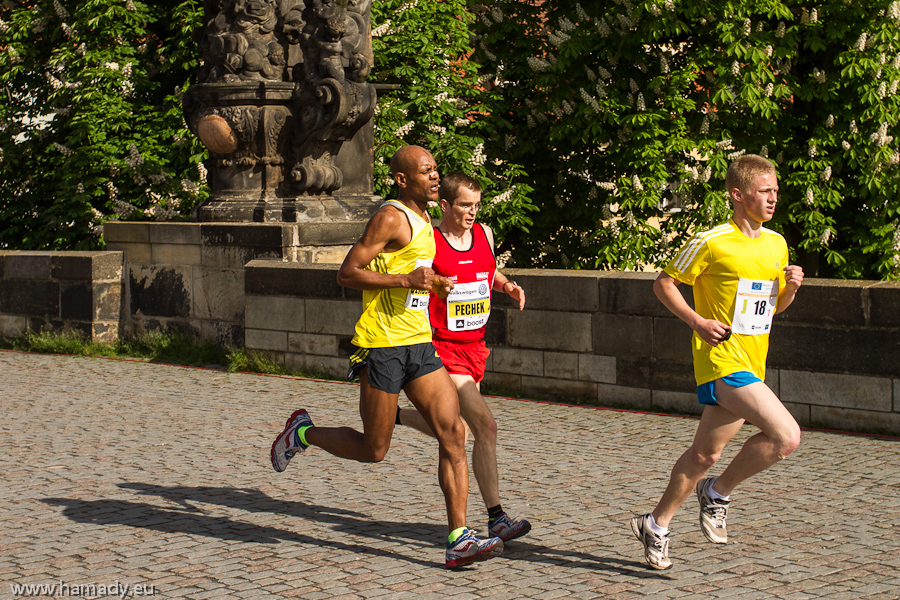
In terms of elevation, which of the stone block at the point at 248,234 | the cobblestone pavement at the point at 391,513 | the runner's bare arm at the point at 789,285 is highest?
the stone block at the point at 248,234

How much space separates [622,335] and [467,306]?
12.3 feet

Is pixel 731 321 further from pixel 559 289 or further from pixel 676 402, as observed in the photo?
pixel 559 289

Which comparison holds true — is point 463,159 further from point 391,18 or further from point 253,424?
point 253,424

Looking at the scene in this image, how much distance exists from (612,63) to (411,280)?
10344 millimetres

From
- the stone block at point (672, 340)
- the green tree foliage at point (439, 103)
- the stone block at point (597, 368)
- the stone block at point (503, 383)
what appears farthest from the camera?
A: the green tree foliage at point (439, 103)

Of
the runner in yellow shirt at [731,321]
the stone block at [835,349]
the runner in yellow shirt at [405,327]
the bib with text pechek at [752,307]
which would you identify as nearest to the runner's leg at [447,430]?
the runner in yellow shirt at [405,327]

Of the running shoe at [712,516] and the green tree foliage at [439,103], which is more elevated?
the green tree foliage at [439,103]

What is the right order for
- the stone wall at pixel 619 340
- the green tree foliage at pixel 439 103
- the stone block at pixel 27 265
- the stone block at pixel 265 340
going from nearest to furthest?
the stone wall at pixel 619 340, the stone block at pixel 265 340, the stone block at pixel 27 265, the green tree foliage at pixel 439 103

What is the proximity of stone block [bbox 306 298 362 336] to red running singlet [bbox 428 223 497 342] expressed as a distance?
4943 mm

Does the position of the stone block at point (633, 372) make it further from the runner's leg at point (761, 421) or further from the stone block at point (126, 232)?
the stone block at point (126, 232)

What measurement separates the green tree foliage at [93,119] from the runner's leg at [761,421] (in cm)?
1067

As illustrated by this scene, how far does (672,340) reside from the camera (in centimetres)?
891

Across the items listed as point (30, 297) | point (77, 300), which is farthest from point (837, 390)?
point (30, 297)

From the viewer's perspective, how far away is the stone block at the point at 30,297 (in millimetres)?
13258
